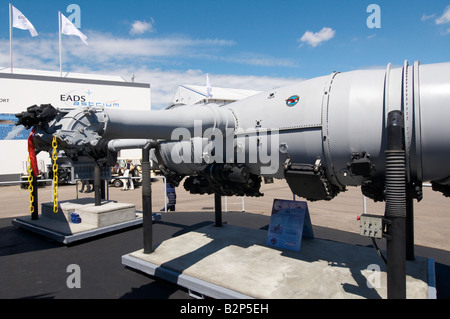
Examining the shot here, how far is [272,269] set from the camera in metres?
4.54

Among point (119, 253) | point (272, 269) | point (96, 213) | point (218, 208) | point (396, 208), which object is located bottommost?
point (119, 253)

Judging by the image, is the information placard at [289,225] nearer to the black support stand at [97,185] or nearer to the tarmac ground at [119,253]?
the tarmac ground at [119,253]

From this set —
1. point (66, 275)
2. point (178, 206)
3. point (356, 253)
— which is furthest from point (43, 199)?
point (356, 253)

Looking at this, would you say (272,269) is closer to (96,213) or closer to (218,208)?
(218,208)

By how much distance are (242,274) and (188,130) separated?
2.30 metres

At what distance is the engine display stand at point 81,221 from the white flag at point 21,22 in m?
20.1

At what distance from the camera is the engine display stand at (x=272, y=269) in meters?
3.84

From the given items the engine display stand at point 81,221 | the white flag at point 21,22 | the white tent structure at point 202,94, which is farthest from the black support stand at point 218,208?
the white tent structure at point 202,94

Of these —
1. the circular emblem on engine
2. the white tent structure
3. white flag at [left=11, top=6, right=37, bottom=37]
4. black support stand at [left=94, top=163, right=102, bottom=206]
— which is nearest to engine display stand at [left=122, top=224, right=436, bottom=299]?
the circular emblem on engine

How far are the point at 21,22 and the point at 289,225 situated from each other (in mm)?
25841

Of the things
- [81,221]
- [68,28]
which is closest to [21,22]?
[68,28]

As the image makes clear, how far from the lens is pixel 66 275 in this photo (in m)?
5.02

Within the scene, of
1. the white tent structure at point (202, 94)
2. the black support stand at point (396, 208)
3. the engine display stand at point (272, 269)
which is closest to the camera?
the black support stand at point (396, 208)
